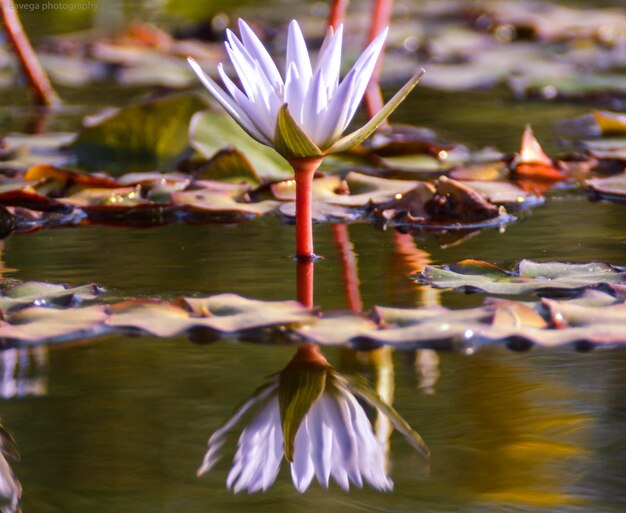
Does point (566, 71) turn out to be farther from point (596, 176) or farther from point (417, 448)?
point (417, 448)

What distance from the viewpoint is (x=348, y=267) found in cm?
155

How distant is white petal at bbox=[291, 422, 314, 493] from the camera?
2.95 ft

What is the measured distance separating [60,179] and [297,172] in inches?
26.8

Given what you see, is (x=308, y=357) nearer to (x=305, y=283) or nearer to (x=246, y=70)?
(x=305, y=283)

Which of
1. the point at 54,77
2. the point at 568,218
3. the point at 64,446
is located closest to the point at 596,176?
the point at 568,218

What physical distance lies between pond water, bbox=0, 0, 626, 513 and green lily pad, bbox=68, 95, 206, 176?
55 cm

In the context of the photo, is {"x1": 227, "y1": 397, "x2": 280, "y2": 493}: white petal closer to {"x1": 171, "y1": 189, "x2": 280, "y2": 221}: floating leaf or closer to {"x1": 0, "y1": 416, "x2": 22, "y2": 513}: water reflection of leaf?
{"x1": 0, "y1": 416, "x2": 22, "y2": 513}: water reflection of leaf

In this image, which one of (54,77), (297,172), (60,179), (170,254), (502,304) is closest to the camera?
(502,304)

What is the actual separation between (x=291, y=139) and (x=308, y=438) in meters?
0.50

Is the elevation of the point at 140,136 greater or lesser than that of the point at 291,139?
lesser

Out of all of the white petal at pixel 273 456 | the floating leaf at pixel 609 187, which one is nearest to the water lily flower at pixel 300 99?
the white petal at pixel 273 456

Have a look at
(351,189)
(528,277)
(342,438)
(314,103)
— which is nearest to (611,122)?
(351,189)

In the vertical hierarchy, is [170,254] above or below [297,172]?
below

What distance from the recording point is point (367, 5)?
5.25m
